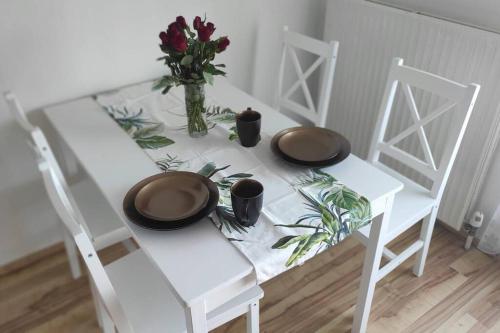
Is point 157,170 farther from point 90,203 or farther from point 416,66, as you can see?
point 416,66

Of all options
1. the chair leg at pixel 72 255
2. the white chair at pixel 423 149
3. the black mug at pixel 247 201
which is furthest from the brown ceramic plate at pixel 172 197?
the chair leg at pixel 72 255

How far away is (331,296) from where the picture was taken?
73.7 inches

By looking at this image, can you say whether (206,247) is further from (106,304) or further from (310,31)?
(310,31)

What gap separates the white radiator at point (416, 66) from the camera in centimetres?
176

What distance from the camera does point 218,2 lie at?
2047mm

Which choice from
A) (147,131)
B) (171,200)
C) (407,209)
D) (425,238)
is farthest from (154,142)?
(425,238)

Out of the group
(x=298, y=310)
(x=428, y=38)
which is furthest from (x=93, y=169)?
(x=428, y=38)

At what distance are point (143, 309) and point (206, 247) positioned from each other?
1.16 ft

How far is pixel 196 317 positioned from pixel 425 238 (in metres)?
1.18

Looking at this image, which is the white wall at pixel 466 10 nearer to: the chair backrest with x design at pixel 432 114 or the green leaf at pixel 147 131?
the chair backrest with x design at pixel 432 114

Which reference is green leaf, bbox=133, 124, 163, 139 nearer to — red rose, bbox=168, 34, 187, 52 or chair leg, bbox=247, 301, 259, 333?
red rose, bbox=168, 34, 187, 52

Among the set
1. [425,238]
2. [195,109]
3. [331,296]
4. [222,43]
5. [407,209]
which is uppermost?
[222,43]

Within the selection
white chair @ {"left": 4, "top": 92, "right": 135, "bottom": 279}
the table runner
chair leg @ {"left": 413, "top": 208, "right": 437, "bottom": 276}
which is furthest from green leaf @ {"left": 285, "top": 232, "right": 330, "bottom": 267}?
chair leg @ {"left": 413, "top": 208, "right": 437, "bottom": 276}

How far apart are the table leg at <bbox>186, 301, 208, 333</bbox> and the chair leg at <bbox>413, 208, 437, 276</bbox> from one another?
1114 millimetres
